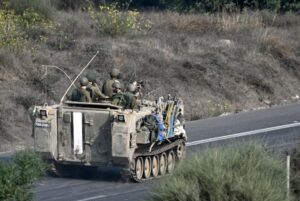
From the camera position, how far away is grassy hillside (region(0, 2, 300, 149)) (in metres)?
31.6

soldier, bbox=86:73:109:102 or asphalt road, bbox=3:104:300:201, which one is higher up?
soldier, bbox=86:73:109:102

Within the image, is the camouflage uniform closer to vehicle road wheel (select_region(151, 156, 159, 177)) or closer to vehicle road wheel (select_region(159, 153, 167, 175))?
vehicle road wheel (select_region(151, 156, 159, 177))

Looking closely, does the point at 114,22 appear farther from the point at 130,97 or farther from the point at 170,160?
the point at 130,97

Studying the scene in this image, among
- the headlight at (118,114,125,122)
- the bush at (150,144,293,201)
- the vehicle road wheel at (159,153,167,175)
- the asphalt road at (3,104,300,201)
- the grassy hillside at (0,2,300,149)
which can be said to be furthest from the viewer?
the grassy hillside at (0,2,300,149)

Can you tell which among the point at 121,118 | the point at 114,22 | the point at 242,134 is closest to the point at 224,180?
the point at 121,118

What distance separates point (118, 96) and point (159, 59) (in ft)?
49.3

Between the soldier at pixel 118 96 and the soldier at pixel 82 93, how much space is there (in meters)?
0.49

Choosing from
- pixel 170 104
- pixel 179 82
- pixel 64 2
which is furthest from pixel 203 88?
pixel 64 2

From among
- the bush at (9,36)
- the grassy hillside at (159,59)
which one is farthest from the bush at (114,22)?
the bush at (9,36)

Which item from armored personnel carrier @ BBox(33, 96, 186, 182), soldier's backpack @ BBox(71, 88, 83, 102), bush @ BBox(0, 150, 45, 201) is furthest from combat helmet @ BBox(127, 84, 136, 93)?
bush @ BBox(0, 150, 45, 201)

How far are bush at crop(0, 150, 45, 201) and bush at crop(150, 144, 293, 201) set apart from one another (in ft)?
5.64

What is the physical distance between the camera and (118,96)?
2131 centimetres

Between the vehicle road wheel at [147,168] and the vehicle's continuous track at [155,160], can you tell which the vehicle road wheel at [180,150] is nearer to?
the vehicle's continuous track at [155,160]

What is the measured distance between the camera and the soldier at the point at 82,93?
21.4m
